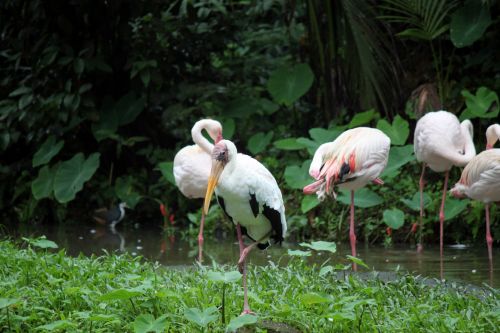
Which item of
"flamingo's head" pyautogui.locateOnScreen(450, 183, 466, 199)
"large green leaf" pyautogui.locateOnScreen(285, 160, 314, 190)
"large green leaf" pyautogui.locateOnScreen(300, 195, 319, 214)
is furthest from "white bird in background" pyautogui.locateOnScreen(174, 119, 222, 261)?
"flamingo's head" pyautogui.locateOnScreen(450, 183, 466, 199)

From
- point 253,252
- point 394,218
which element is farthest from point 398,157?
point 253,252

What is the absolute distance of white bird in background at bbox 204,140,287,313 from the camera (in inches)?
188

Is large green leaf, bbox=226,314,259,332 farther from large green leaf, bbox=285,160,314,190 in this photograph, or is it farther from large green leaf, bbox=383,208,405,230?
large green leaf, bbox=285,160,314,190

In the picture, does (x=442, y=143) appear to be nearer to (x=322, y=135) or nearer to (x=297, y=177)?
(x=322, y=135)

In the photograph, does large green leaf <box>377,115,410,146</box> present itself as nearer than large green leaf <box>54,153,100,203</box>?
Yes

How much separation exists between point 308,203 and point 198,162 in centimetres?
172

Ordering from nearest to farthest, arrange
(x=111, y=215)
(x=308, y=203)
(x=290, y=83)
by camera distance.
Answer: (x=308, y=203), (x=290, y=83), (x=111, y=215)

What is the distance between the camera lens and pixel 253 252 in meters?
7.87

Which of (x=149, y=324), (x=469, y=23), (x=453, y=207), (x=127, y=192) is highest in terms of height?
(x=469, y=23)

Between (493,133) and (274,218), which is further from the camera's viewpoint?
(493,133)

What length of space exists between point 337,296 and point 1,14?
782 centimetres

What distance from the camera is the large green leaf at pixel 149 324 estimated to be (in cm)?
398

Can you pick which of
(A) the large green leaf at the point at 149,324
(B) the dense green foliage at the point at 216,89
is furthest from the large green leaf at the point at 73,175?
(A) the large green leaf at the point at 149,324

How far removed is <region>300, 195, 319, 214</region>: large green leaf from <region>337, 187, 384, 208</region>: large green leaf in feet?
0.87
